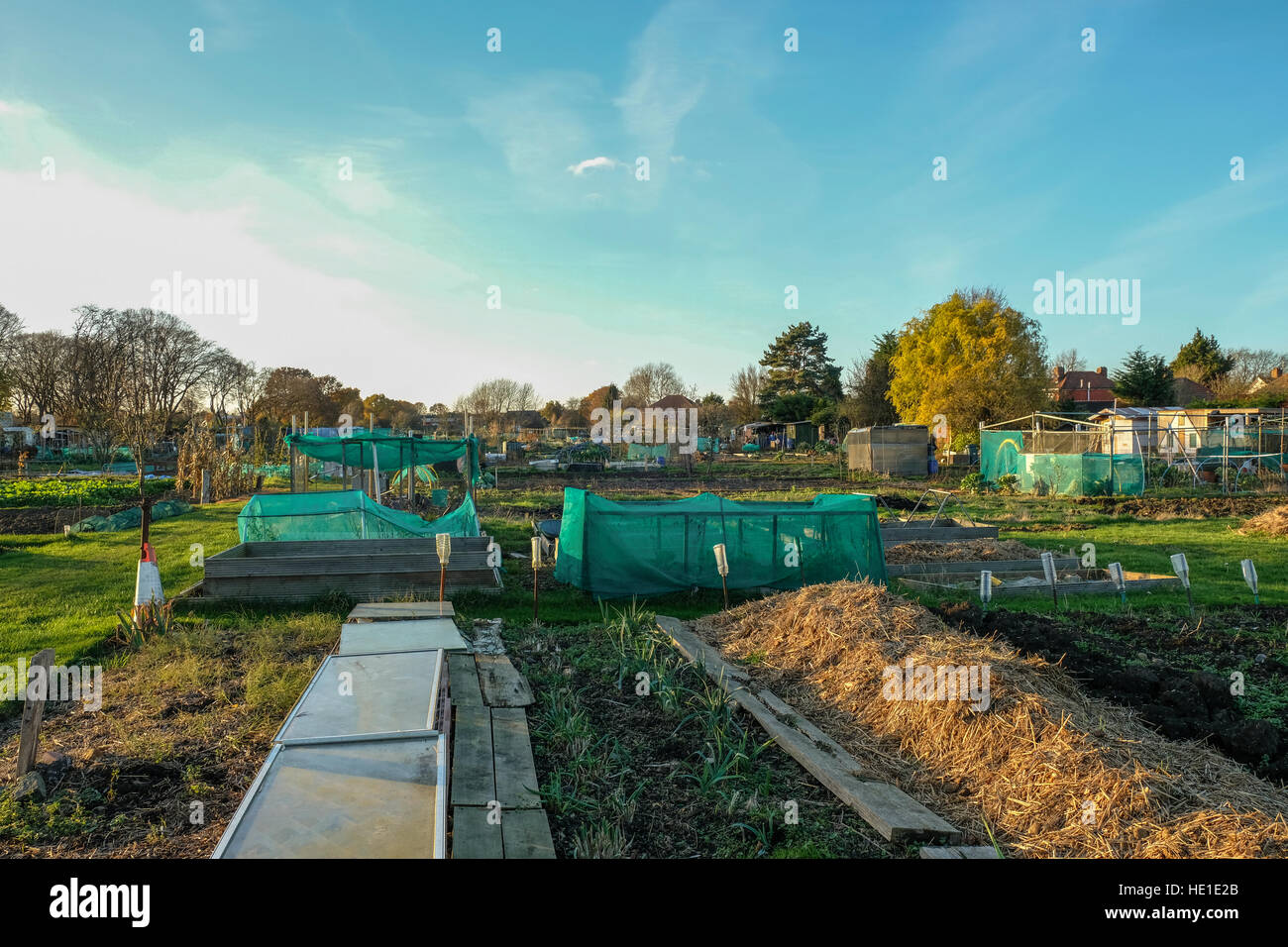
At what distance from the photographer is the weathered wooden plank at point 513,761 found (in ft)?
13.1

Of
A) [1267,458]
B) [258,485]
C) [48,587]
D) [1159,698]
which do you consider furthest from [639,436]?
[1159,698]

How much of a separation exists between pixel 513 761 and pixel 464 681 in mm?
1582

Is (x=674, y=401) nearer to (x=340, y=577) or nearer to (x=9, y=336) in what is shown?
(x=9, y=336)

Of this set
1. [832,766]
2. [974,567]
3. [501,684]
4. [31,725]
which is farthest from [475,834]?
[974,567]

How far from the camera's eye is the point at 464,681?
592cm

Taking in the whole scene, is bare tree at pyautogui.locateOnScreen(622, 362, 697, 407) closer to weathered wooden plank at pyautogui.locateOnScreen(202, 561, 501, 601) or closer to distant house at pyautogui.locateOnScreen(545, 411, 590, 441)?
distant house at pyautogui.locateOnScreen(545, 411, 590, 441)

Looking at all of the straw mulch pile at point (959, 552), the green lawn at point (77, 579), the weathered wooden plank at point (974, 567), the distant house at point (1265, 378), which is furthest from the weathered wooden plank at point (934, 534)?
the distant house at point (1265, 378)

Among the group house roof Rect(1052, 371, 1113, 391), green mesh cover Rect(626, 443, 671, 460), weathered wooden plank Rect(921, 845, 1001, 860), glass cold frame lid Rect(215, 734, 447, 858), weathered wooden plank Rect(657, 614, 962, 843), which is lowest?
weathered wooden plank Rect(921, 845, 1001, 860)

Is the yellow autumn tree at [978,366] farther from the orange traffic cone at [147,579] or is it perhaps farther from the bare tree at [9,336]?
the bare tree at [9,336]

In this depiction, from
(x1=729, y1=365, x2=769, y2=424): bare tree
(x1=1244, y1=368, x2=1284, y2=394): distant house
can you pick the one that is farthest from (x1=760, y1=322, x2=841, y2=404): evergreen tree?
(x1=1244, y1=368, x2=1284, y2=394): distant house

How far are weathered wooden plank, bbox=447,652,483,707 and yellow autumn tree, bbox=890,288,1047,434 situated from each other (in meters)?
38.4

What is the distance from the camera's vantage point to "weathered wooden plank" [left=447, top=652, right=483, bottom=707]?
5.46 metres
